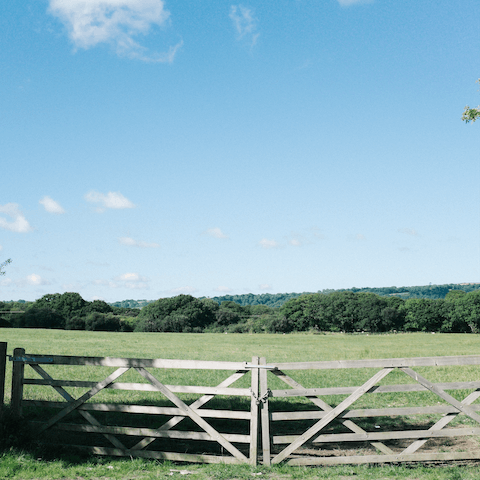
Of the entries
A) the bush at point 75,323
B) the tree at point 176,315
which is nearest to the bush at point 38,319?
the bush at point 75,323

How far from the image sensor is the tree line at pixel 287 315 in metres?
Answer: 91.9

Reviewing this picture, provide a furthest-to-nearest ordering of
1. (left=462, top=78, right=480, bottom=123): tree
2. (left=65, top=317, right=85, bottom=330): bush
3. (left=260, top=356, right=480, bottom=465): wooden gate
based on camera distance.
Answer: (left=65, top=317, right=85, bottom=330): bush, (left=462, top=78, right=480, bottom=123): tree, (left=260, top=356, right=480, bottom=465): wooden gate

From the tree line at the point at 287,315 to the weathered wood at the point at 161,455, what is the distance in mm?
81673

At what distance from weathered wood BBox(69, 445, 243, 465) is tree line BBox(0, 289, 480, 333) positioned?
268 feet

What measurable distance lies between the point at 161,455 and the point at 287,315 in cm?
11026

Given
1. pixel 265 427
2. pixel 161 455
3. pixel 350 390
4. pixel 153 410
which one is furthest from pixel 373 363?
pixel 161 455

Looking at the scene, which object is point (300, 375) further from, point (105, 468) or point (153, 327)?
point (153, 327)

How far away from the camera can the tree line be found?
9194 cm

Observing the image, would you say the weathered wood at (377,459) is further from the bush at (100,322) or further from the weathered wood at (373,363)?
the bush at (100,322)

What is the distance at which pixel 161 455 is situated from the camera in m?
8.98

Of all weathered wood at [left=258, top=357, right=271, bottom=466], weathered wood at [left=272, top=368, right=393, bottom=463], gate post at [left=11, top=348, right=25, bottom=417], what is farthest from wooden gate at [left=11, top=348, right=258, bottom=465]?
weathered wood at [left=272, top=368, right=393, bottom=463]

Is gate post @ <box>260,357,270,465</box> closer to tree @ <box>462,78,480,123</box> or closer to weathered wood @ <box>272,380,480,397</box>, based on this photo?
weathered wood @ <box>272,380,480,397</box>

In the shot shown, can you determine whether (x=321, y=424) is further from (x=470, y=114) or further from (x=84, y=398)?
(x=470, y=114)

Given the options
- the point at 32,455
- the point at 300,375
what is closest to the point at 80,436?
the point at 32,455
